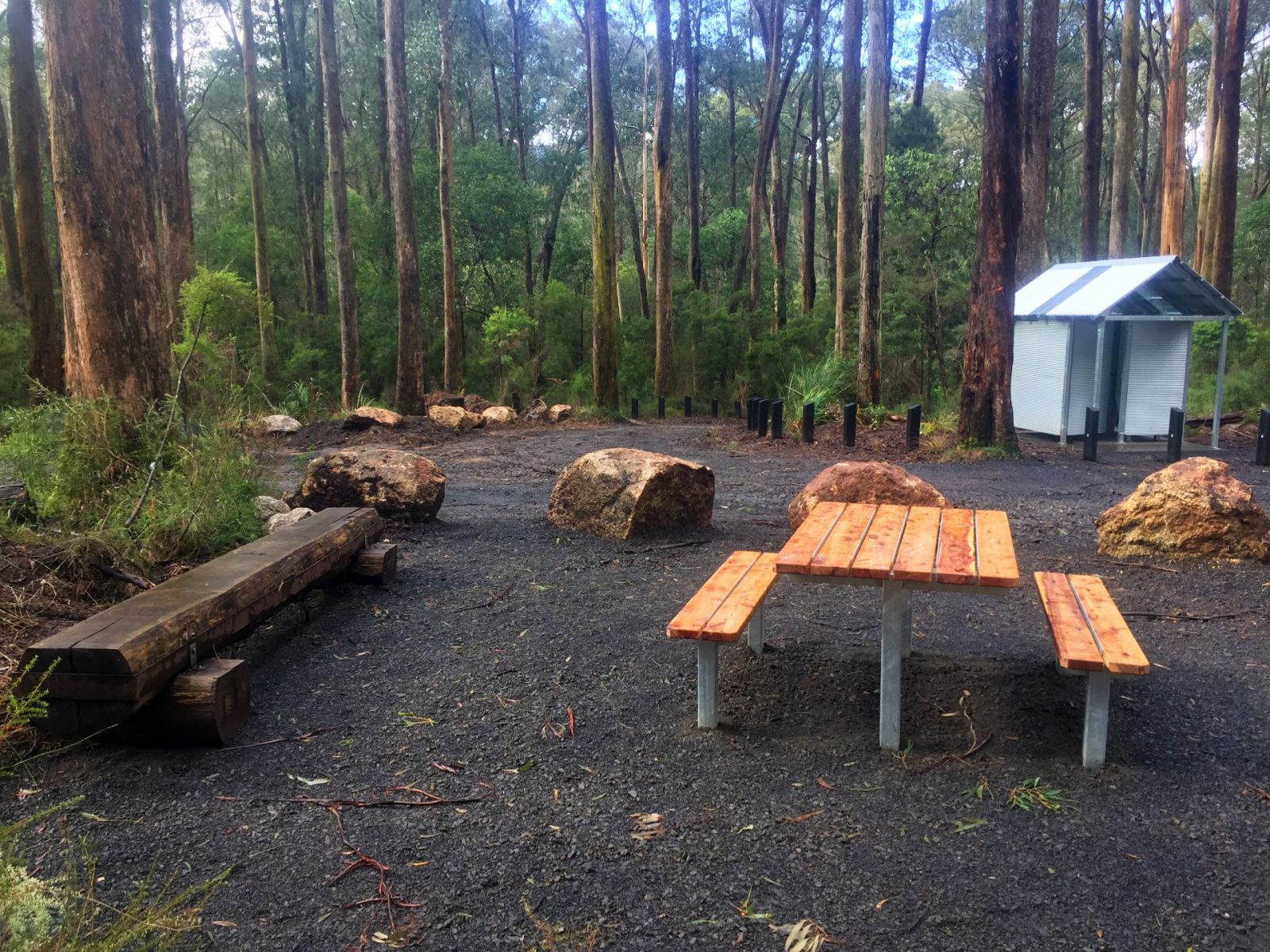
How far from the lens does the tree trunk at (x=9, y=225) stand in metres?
22.3

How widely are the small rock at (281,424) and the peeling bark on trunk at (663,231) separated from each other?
31.3 feet

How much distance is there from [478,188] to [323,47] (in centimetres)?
687

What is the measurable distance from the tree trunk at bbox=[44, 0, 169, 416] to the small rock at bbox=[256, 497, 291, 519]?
0.97m

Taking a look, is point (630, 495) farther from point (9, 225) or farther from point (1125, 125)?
point (1125, 125)

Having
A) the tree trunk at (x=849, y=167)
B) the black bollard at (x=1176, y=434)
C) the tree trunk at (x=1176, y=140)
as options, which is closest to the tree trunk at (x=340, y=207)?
the tree trunk at (x=849, y=167)

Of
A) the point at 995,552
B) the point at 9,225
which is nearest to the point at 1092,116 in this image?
the point at 995,552

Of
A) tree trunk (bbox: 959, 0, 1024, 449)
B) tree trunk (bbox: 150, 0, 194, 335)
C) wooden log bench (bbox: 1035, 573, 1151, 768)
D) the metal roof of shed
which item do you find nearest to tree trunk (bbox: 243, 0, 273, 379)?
tree trunk (bbox: 150, 0, 194, 335)

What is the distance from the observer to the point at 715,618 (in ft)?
11.3

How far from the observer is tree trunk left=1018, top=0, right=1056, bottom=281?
15422mm

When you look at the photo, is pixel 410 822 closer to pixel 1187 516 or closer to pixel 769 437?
pixel 1187 516

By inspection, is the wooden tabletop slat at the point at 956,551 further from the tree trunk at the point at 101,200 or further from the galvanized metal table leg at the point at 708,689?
the tree trunk at the point at 101,200

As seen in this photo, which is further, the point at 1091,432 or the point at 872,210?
the point at 872,210

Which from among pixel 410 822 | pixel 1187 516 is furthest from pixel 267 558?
pixel 1187 516

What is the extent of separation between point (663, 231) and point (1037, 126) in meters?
9.15
